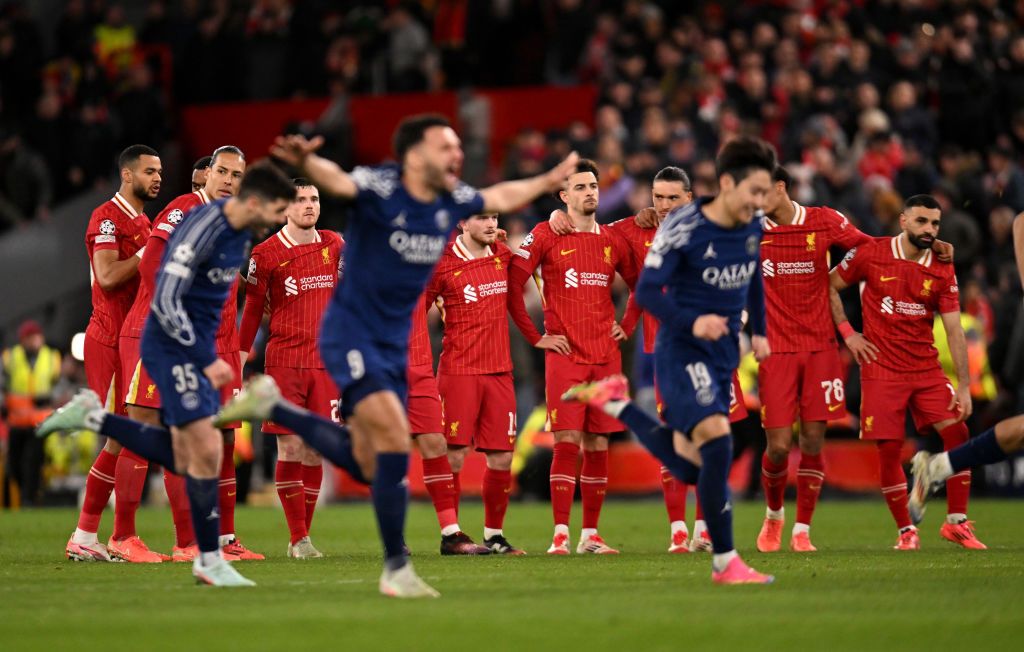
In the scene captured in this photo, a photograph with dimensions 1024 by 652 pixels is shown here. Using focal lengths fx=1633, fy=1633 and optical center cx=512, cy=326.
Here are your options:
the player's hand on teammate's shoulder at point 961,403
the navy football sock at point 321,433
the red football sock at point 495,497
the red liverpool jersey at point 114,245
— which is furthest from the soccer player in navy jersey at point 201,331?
the player's hand on teammate's shoulder at point 961,403

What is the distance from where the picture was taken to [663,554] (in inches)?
487

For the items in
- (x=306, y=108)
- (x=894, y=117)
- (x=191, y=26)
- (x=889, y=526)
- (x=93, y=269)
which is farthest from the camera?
(x=191, y=26)

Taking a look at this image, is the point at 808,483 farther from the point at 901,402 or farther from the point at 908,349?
the point at 908,349

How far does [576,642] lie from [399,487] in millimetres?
1998

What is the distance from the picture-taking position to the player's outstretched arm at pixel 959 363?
12.8 metres

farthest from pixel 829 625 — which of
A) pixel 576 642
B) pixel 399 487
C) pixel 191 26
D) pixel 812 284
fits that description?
pixel 191 26

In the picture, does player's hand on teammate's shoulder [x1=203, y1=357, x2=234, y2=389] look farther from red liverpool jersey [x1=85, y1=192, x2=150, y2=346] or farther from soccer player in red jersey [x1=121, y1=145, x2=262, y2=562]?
red liverpool jersey [x1=85, y1=192, x2=150, y2=346]

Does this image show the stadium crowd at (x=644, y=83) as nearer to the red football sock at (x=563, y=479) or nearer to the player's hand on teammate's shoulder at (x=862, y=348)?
the player's hand on teammate's shoulder at (x=862, y=348)

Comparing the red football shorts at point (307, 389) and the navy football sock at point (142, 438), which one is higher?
the red football shorts at point (307, 389)

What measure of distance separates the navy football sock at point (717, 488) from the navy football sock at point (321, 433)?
192cm

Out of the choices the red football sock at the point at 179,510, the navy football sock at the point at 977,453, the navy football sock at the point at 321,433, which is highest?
the navy football sock at the point at 321,433

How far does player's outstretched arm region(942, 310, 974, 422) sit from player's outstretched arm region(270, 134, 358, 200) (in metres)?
5.98

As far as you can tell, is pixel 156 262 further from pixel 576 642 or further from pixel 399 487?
pixel 576 642

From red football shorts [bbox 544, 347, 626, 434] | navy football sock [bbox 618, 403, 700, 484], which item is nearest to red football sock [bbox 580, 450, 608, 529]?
red football shorts [bbox 544, 347, 626, 434]
